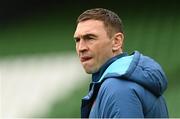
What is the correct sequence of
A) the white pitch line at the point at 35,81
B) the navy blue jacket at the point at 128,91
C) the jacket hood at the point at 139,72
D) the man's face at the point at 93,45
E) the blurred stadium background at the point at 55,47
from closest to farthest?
the navy blue jacket at the point at 128,91
the jacket hood at the point at 139,72
the man's face at the point at 93,45
the blurred stadium background at the point at 55,47
the white pitch line at the point at 35,81

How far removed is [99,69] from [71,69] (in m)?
3.12

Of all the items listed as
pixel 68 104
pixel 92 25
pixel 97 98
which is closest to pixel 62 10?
pixel 68 104

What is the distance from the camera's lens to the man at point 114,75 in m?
2.15

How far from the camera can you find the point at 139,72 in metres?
2.28

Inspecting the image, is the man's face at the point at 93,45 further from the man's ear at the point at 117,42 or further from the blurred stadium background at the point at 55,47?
the blurred stadium background at the point at 55,47

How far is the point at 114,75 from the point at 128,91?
0.11 meters

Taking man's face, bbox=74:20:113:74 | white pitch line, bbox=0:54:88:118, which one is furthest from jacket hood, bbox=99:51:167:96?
white pitch line, bbox=0:54:88:118

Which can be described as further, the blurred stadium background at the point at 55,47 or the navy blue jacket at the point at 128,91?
the blurred stadium background at the point at 55,47

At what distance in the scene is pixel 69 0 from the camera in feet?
19.1

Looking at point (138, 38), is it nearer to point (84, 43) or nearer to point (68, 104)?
point (68, 104)

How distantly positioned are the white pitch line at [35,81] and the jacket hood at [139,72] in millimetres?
3162

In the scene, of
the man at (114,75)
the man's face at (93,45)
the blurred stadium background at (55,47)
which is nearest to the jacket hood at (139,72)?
the man at (114,75)

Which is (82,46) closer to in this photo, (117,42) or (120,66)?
(117,42)

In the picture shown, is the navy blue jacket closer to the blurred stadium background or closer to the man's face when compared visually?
the man's face
